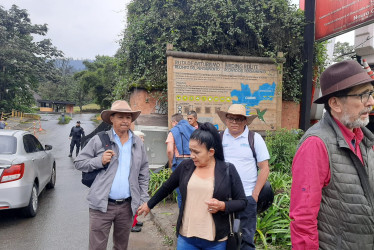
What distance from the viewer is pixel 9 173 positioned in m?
4.98

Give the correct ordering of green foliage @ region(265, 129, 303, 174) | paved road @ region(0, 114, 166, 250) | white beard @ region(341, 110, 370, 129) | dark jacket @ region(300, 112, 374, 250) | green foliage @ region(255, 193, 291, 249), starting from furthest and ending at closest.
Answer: green foliage @ region(265, 129, 303, 174)
paved road @ region(0, 114, 166, 250)
green foliage @ region(255, 193, 291, 249)
white beard @ region(341, 110, 370, 129)
dark jacket @ region(300, 112, 374, 250)

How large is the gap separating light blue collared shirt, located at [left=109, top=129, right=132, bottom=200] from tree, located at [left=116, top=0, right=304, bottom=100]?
16.9ft

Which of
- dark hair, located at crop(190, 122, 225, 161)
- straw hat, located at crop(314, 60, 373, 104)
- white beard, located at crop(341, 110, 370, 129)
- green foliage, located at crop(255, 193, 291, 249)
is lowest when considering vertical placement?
green foliage, located at crop(255, 193, 291, 249)

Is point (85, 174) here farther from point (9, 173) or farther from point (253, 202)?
point (9, 173)

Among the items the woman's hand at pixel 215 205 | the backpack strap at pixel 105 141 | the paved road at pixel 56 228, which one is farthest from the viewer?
the paved road at pixel 56 228

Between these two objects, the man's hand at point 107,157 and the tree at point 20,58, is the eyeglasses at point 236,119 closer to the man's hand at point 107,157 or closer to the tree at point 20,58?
the man's hand at point 107,157

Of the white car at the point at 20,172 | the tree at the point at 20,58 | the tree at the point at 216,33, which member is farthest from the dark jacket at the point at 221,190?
the tree at the point at 20,58

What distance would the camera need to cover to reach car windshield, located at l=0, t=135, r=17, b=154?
5.40 meters

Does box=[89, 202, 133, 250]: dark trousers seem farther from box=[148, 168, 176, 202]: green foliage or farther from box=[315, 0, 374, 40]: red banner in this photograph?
box=[315, 0, 374, 40]: red banner

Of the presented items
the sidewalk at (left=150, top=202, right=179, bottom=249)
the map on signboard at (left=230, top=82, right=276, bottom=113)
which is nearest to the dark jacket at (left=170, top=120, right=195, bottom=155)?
the sidewalk at (left=150, top=202, right=179, bottom=249)

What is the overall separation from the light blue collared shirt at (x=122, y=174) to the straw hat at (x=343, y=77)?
2.03 m

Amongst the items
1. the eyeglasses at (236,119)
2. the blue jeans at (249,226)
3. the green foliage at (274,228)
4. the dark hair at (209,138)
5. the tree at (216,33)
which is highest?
the tree at (216,33)

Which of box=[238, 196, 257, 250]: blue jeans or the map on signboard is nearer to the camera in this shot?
box=[238, 196, 257, 250]: blue jeans

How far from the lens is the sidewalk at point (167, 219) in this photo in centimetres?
446
